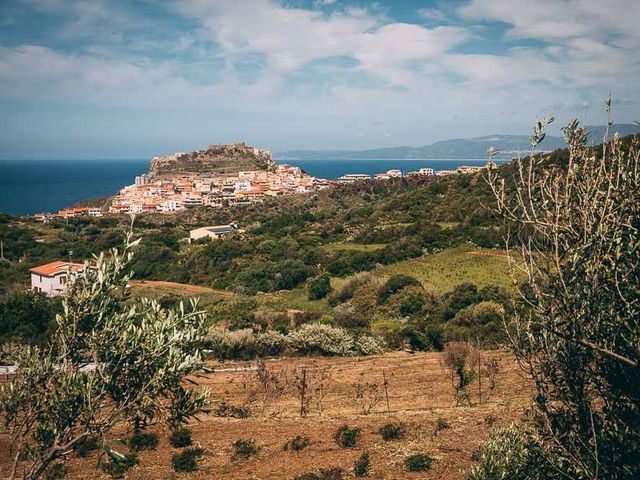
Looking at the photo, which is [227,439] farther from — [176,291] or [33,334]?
[176,291]

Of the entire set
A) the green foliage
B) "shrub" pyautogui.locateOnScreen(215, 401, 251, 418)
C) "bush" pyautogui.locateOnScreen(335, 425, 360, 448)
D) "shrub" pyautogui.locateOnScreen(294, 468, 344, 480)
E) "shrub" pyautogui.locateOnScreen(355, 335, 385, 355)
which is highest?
"shrub" pyautogui.locateOnScreen(294, 468, 344, 480)

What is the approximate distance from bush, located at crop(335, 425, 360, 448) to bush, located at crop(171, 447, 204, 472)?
3404 millimetres

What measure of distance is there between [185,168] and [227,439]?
191 meters

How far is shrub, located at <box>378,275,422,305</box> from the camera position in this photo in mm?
35812

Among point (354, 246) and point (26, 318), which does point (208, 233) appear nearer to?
point (354, 246)

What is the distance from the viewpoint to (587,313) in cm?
544

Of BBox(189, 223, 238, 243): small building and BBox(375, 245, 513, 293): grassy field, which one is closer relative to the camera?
BBox(375, 245, 513, 293): grassy field

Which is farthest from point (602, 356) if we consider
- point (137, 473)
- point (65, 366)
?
point (137, 473)

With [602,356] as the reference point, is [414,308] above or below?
below

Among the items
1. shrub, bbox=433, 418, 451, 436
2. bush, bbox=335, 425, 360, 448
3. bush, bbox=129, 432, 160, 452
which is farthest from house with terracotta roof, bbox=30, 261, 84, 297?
shrub, bbox=433, 418, 451, 436

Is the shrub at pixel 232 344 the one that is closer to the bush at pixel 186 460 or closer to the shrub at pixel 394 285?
the bush at pixel 186 460

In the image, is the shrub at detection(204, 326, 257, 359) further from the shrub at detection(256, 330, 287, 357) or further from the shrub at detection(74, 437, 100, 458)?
the shrub at detection(74, 437, 100, 458)

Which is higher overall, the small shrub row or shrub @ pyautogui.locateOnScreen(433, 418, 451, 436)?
shrub @ pyautogui.locateOnScreen(433, 418, 451, 436)

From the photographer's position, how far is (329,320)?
105 feet
